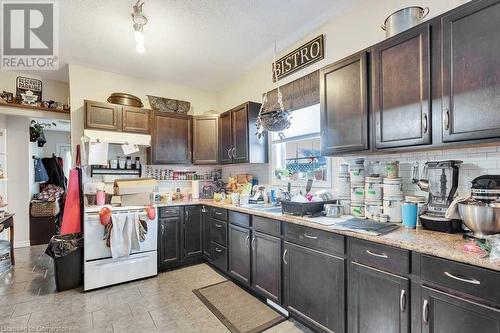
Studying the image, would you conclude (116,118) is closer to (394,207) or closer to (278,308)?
(278,308)

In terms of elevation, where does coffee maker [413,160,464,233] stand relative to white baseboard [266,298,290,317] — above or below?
above

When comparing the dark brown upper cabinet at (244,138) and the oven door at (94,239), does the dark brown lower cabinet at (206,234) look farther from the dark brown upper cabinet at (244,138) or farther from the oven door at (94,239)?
the oven door at (94,239)

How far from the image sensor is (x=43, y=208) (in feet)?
15.6

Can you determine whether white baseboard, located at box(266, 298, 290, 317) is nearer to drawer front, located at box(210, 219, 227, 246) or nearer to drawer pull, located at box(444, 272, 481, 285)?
drawer front, located at box(210, 219, 227, 246)

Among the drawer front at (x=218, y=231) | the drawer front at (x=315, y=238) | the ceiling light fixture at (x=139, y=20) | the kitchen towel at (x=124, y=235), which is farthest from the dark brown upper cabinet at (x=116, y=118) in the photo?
the drawer front at (x=315, y=238)

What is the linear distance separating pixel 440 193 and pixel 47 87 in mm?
5315

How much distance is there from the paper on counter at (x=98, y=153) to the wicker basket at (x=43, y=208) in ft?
7.99

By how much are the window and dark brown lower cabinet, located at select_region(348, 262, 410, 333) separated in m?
1.22

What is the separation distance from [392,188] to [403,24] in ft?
4.04

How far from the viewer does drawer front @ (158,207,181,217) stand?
11.0 feet

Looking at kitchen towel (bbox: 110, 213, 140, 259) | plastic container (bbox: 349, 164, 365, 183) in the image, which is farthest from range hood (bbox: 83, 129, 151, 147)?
plastic container (bbox: 349, 164, 365, 183)

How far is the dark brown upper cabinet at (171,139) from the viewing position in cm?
380

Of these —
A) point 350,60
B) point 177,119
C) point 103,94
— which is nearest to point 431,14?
point 350,60

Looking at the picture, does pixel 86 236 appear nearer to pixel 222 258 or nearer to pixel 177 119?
pixel 222 258
